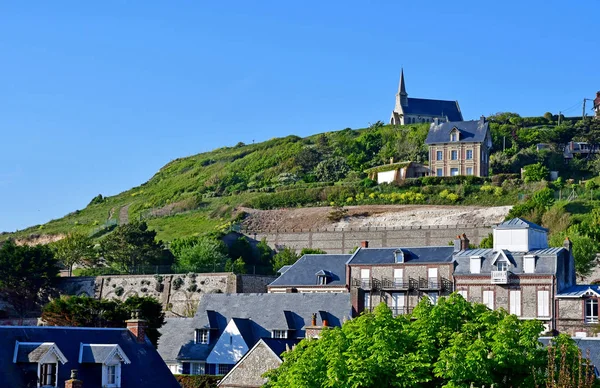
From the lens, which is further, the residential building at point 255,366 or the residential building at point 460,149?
the residential building at point 460,149

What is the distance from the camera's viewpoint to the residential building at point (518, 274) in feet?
188

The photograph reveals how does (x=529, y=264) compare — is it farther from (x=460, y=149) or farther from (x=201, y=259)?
(x=460, y=149)

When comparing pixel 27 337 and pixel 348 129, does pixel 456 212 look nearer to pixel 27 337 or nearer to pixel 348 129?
pixel 348 129

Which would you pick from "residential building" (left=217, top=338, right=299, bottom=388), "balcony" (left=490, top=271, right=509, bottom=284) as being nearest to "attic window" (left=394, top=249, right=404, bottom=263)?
"balcony" (left=490, top=271, right=509, bottom=284)

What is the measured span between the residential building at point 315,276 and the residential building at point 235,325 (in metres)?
5.61

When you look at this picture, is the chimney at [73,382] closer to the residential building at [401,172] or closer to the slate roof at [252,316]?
the slate roof at [252,316]

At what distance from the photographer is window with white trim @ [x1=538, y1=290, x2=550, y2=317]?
5684cm

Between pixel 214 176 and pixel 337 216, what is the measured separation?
34125 mm

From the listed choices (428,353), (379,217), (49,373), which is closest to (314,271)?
(379,217)

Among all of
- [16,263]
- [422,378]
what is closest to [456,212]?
[16,263]

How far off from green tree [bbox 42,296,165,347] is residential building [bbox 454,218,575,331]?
16.3m

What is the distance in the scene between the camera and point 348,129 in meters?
128

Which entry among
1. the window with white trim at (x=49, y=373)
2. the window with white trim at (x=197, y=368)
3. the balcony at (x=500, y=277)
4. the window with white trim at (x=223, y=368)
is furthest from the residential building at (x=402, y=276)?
the window with white trim at (x=49, y=373)

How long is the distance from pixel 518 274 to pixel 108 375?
28.2m
